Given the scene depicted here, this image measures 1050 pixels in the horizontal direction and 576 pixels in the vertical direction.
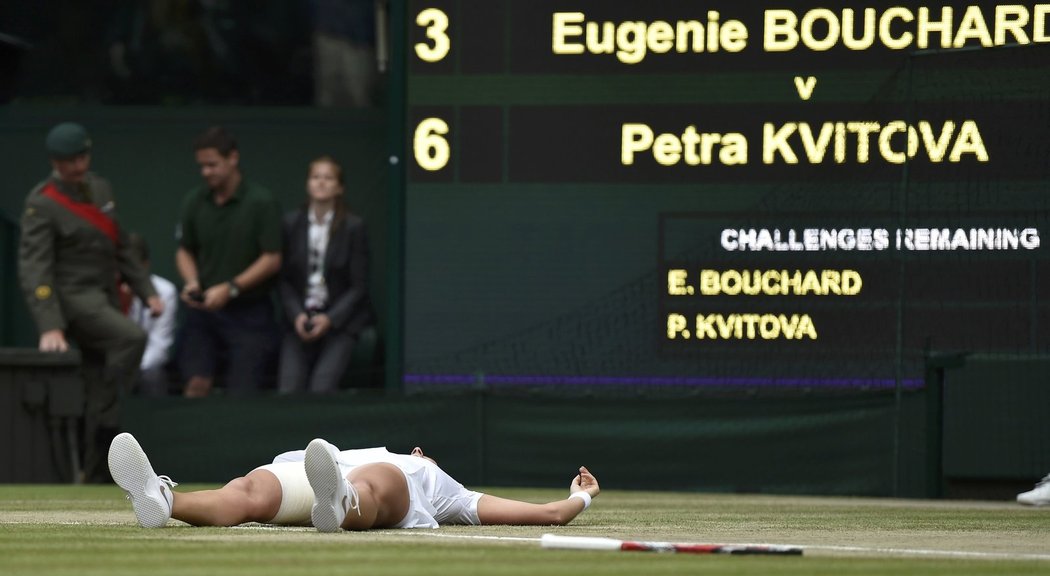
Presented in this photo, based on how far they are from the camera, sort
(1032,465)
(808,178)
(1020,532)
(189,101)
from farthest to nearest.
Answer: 1. (189,101)
2. (808,178)
3. (1032,465)
4. (1020,532)

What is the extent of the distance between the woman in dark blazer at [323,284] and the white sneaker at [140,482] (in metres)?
6.83

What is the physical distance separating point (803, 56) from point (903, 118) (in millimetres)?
761

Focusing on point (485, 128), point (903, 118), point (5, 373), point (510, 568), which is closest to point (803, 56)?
point (903, 118)

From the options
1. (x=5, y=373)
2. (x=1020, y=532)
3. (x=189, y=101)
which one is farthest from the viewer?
(x=189, y=101)

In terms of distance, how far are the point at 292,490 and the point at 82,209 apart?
21.6ft

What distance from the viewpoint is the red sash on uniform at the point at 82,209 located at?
13.2 metres

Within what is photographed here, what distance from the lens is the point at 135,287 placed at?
Answer: 13.6 m

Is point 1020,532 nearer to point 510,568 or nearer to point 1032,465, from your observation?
point 510,568

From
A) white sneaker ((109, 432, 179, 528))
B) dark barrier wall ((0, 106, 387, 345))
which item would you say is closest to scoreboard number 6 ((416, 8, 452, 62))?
dark barrier wall ((0, 106, 387, 345))

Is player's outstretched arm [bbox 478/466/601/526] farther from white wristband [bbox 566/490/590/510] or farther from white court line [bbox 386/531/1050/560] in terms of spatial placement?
white court line [bbox 386/531/1050/560]

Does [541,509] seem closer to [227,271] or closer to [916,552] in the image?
[916,552]

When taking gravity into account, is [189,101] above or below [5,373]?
above

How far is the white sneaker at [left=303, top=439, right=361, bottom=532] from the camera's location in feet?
20.8

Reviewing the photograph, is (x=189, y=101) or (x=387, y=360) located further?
(x=189, y=101)
